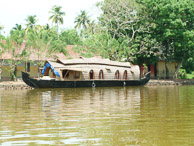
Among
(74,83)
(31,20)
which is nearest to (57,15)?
(31,20)

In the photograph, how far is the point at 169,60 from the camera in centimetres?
4059

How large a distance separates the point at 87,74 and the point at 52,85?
11.3 feet

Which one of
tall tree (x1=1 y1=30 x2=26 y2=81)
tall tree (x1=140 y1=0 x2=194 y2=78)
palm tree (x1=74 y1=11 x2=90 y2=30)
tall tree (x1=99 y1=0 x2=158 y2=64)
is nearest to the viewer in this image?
tall tree (x1=1 y1=30 x2=26 y2=81)

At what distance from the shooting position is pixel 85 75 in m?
29.8

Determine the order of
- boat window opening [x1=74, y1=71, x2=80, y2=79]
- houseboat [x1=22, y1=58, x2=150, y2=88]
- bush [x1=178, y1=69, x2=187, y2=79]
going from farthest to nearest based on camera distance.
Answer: bush [x1=178, y1=69, x2=187, y2=79] → boat window opening [x1=74, y1=71, x2=80, y2=79] → houseboat [x1=22, y1=58, x2=150, y2=88]

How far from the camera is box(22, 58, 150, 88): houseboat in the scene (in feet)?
92.9

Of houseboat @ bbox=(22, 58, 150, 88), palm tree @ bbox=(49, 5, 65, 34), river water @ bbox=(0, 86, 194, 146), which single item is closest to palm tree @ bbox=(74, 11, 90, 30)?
palm tree @ bbox=(49, 5, 65, 34)

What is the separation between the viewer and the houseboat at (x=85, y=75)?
28.3 metres

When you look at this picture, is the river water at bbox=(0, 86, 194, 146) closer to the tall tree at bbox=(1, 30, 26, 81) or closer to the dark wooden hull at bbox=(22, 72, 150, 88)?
the dark wooden hull at bbox=(22, 72, 150, 88)

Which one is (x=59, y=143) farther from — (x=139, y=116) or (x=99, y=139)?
(x=139, y=116)

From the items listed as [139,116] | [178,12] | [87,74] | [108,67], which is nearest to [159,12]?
[178,12]

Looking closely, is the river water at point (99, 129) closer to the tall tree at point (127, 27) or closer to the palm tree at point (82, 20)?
the tall tree at point (127, 27)

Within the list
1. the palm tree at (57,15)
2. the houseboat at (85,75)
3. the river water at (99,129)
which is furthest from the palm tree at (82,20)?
the river water at (99,129)

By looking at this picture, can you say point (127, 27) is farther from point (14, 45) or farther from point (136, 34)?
point (14, 45)
